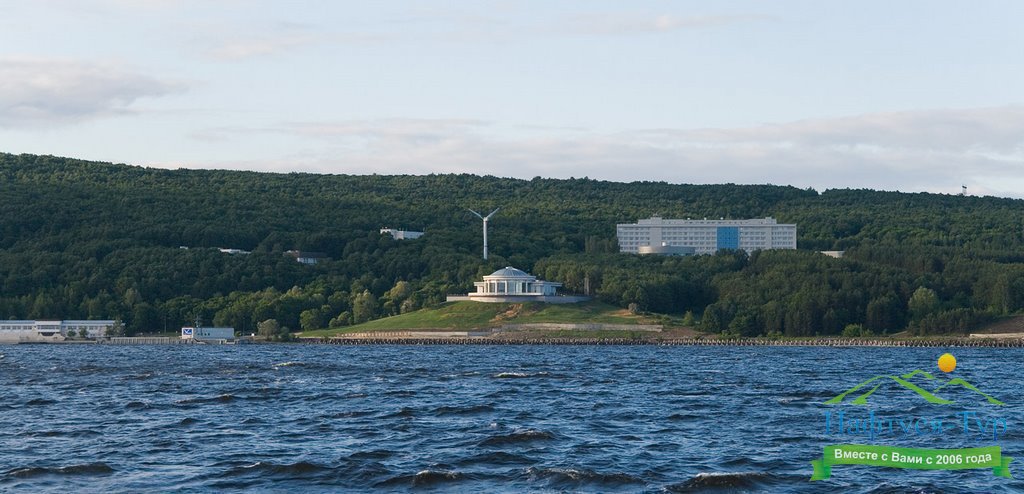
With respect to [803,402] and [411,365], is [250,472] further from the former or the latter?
[411,365]

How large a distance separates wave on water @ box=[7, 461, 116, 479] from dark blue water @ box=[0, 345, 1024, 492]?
0.43 feet

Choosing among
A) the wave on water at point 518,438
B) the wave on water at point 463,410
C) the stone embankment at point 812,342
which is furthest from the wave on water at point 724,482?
the stone embankment at point 812,342

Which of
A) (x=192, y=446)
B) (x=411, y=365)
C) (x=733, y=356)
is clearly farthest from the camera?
(x=733, y=356)

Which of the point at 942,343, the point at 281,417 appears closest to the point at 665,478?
the point at 281,417

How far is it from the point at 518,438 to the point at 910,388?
39.7 metres

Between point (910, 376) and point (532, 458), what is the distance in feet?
184

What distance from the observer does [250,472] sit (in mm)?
50906

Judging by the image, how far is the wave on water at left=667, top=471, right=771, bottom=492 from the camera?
154 ft

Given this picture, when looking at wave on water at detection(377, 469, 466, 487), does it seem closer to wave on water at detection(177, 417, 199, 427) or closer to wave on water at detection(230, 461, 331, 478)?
wave on water at detection(230, 461, 331, 478)

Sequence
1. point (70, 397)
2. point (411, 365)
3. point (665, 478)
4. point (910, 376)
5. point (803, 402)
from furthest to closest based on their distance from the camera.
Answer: point (411, 365) < point (910, 376) < point (70, 397) < point (803, 402) < point (665, 478)

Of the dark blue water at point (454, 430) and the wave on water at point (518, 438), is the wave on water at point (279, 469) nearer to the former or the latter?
the dark blue water at point (454, 430)

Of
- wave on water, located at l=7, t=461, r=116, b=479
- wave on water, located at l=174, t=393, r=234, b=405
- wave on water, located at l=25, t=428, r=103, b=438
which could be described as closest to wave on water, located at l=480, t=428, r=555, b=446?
wave on water, located at l=7, t=461, r=116, b=479

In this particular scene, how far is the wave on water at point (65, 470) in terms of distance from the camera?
50656mm

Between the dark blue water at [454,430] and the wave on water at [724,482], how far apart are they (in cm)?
8
